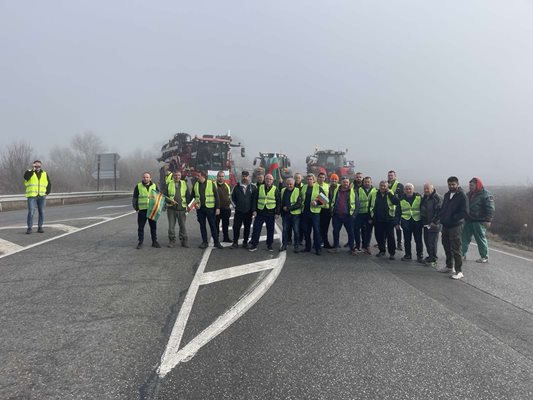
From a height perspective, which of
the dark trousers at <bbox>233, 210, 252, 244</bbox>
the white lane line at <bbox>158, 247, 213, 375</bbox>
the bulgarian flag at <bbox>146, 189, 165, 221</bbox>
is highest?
the bulgarian flag at <bbox>146, 189, 165, 221</bbox>

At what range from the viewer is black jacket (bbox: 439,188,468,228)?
7.35 m

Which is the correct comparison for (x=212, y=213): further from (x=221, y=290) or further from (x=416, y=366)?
(x=416, y=366)

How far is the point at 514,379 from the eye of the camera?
10.7ft

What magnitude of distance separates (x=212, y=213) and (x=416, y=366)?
6.28 m

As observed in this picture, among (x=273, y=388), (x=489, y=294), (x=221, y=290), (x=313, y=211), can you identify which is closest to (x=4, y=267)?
(x=221, y=290)

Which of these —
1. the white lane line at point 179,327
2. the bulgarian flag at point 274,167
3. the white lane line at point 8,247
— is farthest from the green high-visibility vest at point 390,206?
the bulgarian flag at point 274,167

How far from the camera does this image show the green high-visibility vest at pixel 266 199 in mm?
8836

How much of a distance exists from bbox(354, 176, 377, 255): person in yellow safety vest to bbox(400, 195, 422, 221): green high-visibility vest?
79 cm

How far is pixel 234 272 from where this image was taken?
661cm

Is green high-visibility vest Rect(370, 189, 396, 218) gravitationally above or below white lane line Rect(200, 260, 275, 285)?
above

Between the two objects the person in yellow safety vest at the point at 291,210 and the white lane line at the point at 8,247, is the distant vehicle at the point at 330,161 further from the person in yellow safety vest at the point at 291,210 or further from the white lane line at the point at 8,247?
the white lane line at the point at 8,247

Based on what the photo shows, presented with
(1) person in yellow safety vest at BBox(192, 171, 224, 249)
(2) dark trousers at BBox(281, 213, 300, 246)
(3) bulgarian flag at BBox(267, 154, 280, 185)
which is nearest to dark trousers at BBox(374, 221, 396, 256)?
(2) dark trousers at BBox(281, 213, 300, 246)

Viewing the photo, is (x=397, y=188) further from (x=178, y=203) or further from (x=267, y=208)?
(x=178, y=203)

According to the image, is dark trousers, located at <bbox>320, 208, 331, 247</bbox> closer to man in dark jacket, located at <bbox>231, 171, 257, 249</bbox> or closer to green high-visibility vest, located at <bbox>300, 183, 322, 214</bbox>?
green high-visibility vest, located at <bbox>300, 183, 322, 214</bbox>
